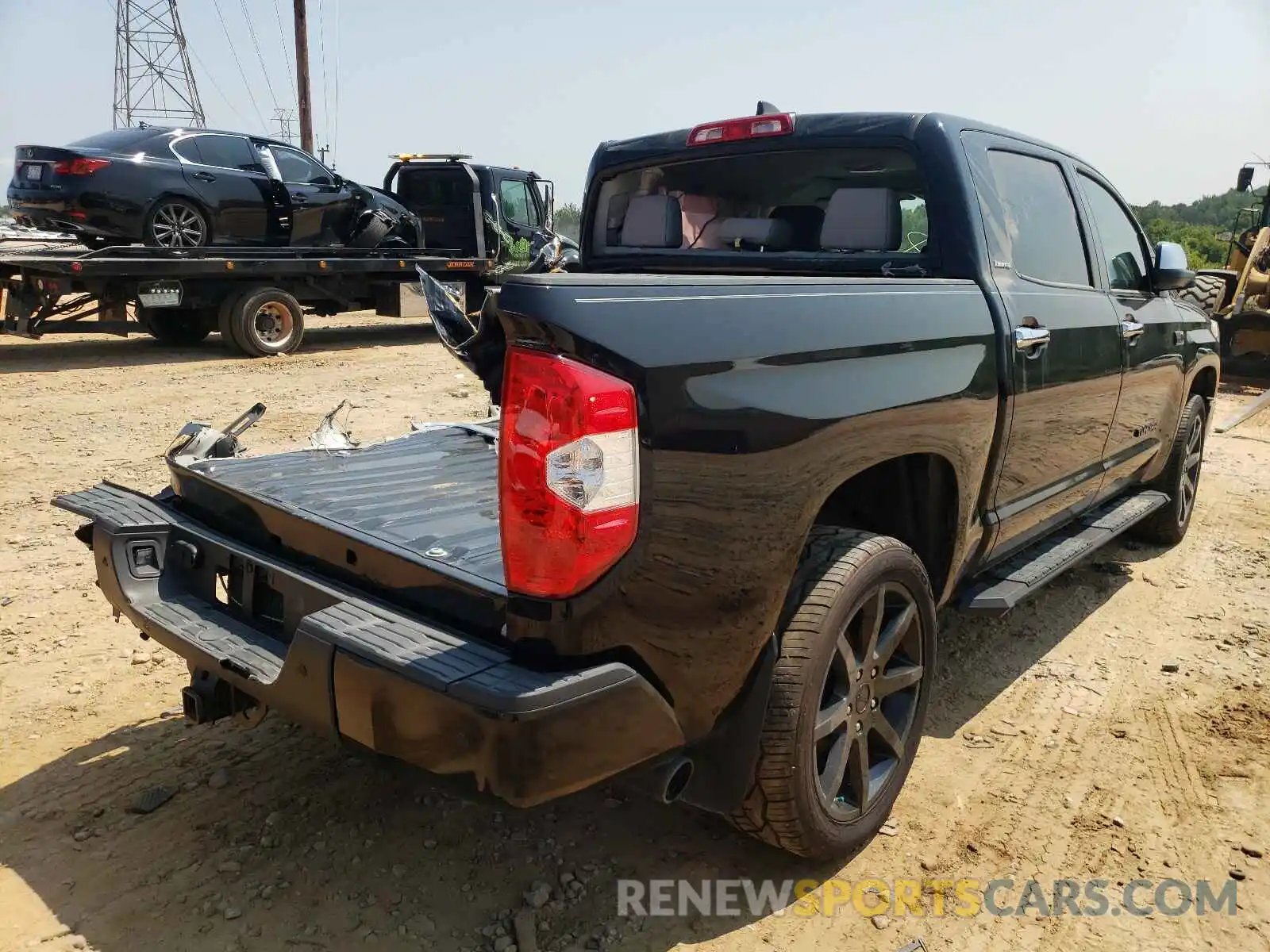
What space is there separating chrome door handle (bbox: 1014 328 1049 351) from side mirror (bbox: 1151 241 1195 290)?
140 cm

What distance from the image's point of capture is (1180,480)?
508cm

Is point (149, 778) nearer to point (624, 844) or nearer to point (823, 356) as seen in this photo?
point (624, 844)

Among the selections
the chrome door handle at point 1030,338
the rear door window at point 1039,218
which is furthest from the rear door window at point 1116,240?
the chrome door handle at point 1030,338

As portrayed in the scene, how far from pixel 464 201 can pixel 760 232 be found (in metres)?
11.7

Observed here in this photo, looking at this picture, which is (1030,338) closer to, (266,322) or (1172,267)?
(1172,267)

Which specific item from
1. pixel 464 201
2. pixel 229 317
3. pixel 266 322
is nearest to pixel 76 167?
pixel 229 317

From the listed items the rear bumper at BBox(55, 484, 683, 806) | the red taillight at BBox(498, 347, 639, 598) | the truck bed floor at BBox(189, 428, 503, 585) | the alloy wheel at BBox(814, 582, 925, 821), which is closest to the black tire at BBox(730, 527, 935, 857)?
the alloy wheel at BBox(814, 582, 925, 821)

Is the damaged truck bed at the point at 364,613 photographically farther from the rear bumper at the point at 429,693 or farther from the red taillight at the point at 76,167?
the red taillight at the point at 76,167

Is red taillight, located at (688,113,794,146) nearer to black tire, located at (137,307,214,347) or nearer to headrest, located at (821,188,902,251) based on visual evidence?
headrest, located at (821,188,902,251)

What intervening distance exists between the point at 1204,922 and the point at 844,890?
0.88 meters

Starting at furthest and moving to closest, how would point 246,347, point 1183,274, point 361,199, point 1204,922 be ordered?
point 361,199 < point 246,347 < point 1183,274 < point 1204,922

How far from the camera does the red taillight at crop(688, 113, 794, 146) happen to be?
3469 millimetres

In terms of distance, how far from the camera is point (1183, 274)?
415 centimetres

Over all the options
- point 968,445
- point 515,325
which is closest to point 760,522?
point 515,325
